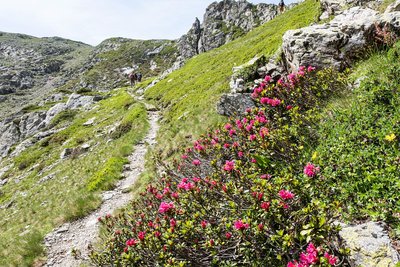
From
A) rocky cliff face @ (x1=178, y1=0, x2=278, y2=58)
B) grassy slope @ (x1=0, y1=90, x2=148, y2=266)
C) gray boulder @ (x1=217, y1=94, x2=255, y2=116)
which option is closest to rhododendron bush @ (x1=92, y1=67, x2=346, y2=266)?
gray boulder @ (x1=217, y1=94, x2=255, y2=116)

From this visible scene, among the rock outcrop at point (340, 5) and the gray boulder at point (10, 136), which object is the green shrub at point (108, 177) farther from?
the gray boulder at point (10, 136)

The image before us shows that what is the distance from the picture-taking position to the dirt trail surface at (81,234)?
9659 millimetres

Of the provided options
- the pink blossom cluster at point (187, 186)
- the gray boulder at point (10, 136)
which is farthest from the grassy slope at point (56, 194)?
the gray boulder at point (10, 136)

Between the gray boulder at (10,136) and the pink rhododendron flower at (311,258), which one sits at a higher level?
the gray boulder at (10,136)

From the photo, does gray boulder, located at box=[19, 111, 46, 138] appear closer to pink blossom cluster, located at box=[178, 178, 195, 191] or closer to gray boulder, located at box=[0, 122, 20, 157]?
gray boulder, located at box=[0, 122, 20, 157]

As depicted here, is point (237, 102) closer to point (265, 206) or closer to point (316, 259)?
point (265, 206)

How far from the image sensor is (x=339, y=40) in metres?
10.5

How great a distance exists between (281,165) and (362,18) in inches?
307

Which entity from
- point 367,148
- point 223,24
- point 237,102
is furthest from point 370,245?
point 223,24

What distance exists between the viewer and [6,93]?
183 meters

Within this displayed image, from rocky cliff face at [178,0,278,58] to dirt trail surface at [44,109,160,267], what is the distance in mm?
82588

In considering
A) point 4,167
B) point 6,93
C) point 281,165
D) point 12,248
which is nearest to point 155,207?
point 281,165

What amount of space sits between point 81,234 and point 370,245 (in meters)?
10.6

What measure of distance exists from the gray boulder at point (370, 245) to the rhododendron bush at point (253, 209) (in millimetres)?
225
